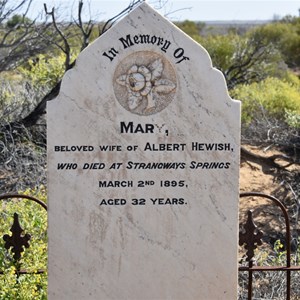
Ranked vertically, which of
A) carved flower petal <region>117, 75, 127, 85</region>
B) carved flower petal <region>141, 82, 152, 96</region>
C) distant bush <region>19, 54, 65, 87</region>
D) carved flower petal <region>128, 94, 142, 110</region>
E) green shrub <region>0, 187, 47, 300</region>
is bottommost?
green shrub <region>0, 187, 47, 300</region>

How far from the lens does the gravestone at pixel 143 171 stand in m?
3.82

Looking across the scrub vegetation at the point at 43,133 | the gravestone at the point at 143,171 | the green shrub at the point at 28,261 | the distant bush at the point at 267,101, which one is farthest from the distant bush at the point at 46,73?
the gravestone at the point at 143,171

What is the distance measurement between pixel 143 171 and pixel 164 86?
1.56ft

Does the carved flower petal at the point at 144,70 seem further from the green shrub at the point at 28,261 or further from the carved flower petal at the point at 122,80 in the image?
the green shrub at the point at 28,261

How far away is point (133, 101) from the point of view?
3844 mm

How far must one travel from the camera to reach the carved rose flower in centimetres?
382

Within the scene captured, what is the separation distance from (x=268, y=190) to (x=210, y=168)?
5019 millimetres

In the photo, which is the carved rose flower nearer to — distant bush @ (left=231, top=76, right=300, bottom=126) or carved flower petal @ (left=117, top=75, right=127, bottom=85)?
carved flower petal @ (left=117, top=75, right=127, bottom=85)

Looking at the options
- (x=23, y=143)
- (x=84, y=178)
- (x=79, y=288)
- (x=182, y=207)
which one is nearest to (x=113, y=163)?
(x=84, y=178)

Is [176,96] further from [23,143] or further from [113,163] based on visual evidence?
[23,143]

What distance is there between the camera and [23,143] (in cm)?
845

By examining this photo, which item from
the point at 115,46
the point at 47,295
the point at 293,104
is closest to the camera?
the point at 115,46

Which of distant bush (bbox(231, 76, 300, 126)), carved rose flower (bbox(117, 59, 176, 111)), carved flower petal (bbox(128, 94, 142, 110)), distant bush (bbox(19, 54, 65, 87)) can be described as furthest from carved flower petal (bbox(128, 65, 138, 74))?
distant bush (bbox(231, 76, 300, 126))

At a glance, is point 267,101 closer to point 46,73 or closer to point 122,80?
point 46,73
